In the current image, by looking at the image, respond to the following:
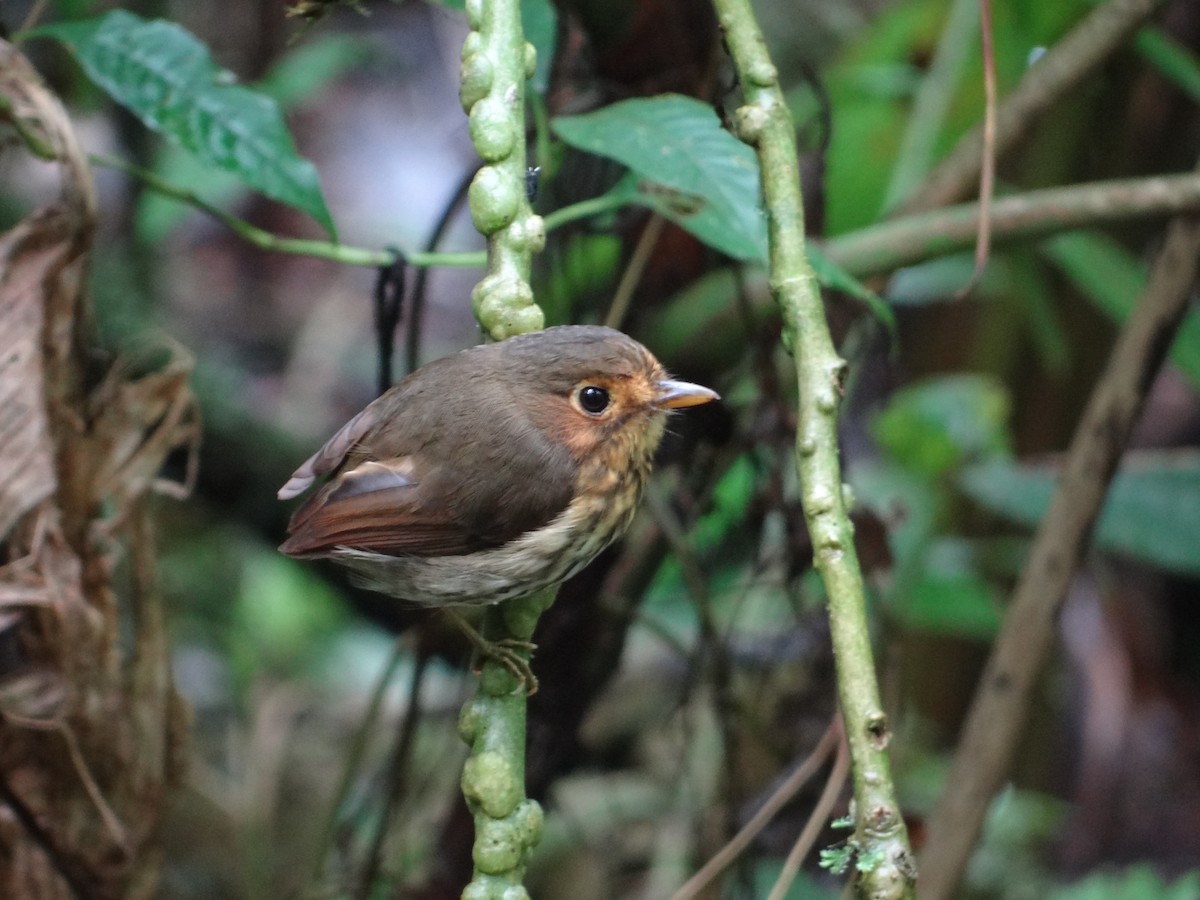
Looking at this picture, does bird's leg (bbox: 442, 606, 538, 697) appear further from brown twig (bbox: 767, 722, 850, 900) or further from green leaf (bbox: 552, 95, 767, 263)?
green leaf (bbox: 552, 95, 767, 263)

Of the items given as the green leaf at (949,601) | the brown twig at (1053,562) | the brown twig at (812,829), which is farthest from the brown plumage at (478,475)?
the green leaf at (949,601)

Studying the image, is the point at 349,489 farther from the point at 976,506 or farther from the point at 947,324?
the point at 947,324

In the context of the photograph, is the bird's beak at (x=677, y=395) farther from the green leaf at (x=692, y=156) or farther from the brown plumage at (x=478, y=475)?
the green leaf at (x=692, y=156)

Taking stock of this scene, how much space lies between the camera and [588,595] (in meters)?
2.26

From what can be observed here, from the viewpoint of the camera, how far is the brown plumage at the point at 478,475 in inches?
65.6

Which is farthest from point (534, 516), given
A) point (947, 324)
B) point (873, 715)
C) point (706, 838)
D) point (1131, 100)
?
point (947, 324)

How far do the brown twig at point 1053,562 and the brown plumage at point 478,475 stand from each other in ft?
2.91

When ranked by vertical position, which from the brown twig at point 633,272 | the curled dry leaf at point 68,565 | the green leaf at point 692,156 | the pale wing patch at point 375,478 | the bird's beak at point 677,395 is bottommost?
the curled dry leaf at point 68,565

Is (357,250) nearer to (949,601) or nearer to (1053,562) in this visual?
(1053,562)

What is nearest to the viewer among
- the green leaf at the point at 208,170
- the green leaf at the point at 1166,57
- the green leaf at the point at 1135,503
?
the green leaf at the point at 1166,57

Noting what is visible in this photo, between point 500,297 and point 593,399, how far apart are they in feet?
1.15

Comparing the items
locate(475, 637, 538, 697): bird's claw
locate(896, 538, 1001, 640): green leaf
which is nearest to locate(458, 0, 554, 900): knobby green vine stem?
locate(475, 637, 538, 697): bird's claw

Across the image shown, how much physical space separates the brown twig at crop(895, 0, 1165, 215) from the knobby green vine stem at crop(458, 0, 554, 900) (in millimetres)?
1216

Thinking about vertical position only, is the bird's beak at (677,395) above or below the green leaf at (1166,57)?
below
